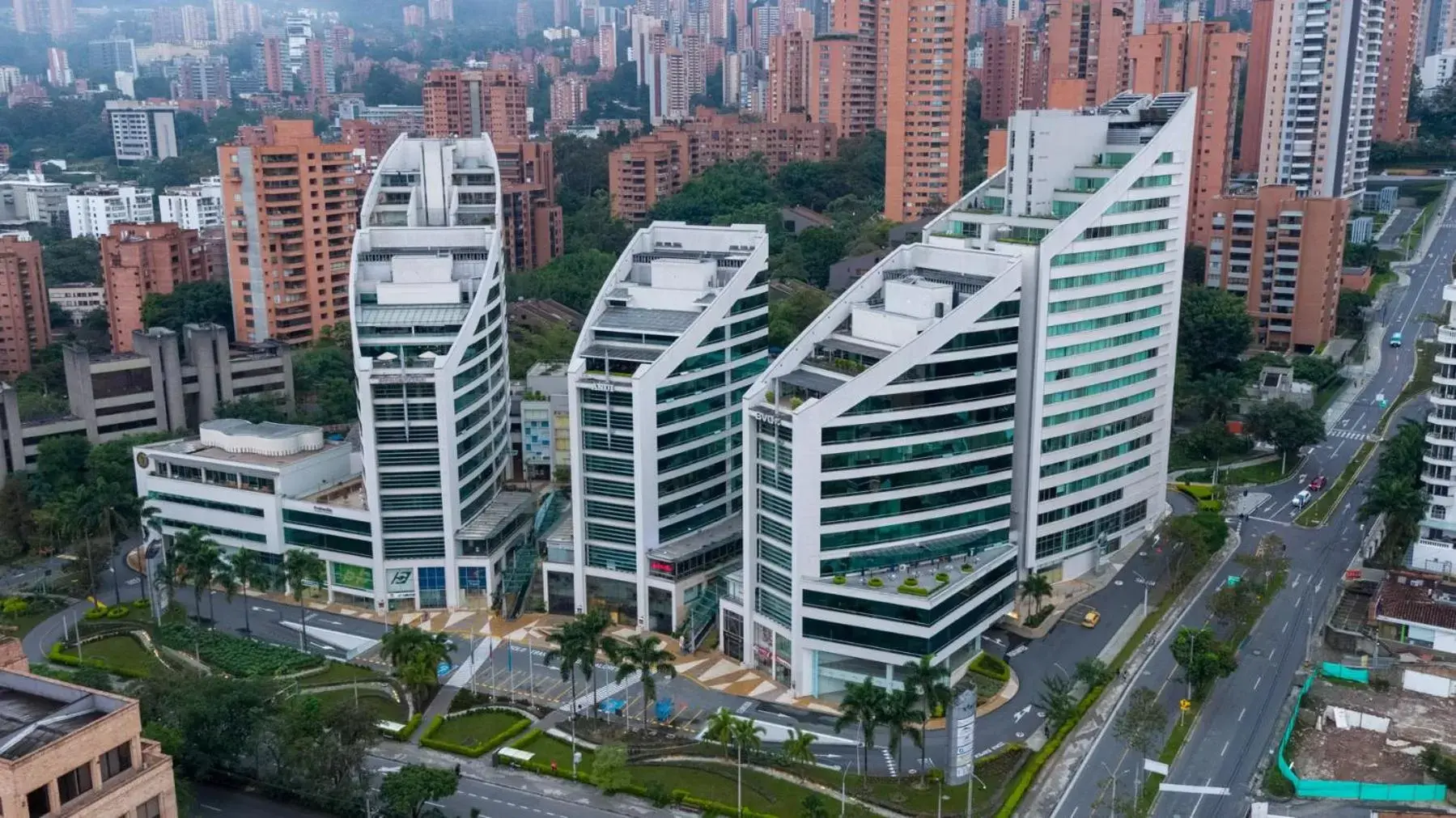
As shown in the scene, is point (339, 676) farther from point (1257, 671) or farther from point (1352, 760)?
point (1352, 760)

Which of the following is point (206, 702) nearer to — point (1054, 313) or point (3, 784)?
point (3, 784)

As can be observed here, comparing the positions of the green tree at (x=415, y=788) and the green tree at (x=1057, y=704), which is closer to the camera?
the green tree at (x=415, y=788)

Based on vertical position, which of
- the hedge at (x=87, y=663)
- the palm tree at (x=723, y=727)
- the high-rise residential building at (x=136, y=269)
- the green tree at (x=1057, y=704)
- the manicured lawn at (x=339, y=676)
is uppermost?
the high-rise residential building at (x=136, y=269)

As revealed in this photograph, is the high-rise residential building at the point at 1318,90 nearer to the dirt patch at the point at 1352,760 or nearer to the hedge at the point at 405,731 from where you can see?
the dirt patch at the point at 1352,760

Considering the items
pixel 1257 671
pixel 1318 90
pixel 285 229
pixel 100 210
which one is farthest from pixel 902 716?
pixel 100 210

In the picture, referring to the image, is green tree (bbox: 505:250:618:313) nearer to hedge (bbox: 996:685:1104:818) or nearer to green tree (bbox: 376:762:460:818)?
hedge (bbox: 996:685:1104:818)

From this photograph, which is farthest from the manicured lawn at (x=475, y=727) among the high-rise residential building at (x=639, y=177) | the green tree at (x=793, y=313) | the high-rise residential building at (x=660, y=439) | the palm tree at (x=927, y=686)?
the high-rise residential building at (x=639, y=177)

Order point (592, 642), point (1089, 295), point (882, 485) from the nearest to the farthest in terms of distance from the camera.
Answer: point (592, 642) → point (882, 485) → point (1089, 295)

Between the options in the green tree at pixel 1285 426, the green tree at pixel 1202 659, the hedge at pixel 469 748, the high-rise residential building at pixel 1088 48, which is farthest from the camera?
the high-rise residential building at pixel 1088 48
